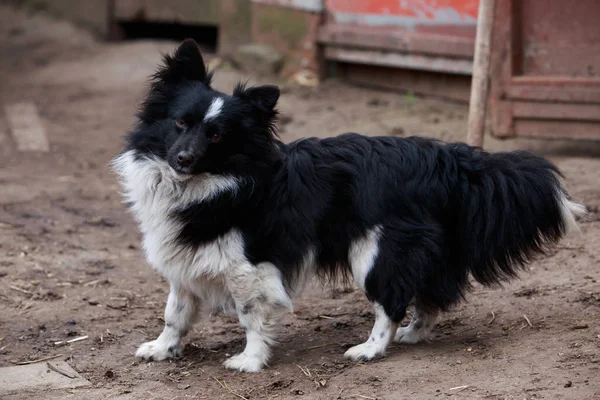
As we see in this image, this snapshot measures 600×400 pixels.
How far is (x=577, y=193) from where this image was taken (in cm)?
655

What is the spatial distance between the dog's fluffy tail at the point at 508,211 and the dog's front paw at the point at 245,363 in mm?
1189

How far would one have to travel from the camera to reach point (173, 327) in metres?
4.68

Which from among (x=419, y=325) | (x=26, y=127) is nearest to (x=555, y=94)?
(x=419, y=325)

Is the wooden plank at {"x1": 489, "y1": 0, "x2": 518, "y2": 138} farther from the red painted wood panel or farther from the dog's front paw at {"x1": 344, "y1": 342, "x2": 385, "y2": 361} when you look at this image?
the dog's front paw at {"x1": 344, "y1": 342, "x2": 385, "y2": 361}

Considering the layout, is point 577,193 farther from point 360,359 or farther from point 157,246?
point 157,246

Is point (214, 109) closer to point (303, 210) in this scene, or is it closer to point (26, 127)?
point (303, 210)

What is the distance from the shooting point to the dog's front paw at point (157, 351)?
4.64 metres

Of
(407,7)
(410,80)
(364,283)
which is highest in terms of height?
(407,7)

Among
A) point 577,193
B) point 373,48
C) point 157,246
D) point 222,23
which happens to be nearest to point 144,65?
point 222,23

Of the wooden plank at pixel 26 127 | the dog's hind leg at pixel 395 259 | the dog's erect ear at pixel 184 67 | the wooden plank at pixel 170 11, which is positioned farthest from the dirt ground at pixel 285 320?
the wooden plank at pixel 170 11

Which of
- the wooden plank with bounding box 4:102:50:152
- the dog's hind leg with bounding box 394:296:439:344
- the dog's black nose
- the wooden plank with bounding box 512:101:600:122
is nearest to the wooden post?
the wooden plank with bounding box 512:101:600:122

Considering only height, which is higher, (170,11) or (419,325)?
(170,11)

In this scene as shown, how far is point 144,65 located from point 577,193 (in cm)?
671

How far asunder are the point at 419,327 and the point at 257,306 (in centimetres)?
92
